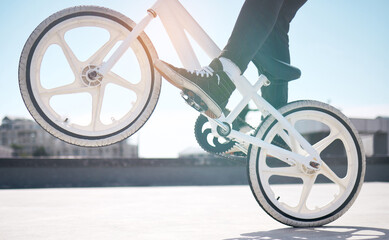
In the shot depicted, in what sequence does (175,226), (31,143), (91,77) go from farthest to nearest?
(31,143)
(175,226)
(91,77)

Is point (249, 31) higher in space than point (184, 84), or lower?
higher

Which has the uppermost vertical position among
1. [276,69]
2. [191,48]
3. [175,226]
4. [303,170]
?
[191,48]

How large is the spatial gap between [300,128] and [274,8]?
40.4m

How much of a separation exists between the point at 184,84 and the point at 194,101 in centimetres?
13

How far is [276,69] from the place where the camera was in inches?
122

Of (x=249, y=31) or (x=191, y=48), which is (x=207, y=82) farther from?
(x=249, y=31)

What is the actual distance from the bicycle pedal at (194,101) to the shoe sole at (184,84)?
2 centimetres

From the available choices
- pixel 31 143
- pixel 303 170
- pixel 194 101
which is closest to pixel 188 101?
pixel 194 101

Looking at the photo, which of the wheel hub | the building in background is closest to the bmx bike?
the wheel hub

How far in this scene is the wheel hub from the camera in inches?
103

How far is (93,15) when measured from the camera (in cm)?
264

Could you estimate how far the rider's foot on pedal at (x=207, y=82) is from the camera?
8.75 feet

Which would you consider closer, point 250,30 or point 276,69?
point 250,30

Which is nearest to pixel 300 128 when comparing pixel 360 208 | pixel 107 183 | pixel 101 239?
pixel 107 183
